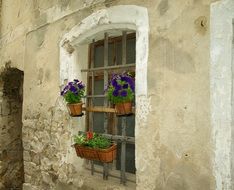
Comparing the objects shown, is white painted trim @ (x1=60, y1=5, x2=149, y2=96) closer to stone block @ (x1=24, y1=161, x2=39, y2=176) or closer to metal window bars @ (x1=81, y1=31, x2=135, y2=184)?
metal window bars @ (x1=81, y1=31, x2=135, y2=184)

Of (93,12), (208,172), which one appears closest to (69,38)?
(93,12)

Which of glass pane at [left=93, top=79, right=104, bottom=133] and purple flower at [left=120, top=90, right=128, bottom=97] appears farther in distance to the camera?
glass pane at [left=93, top=79, right=104, bottom=133]

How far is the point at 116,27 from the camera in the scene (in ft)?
8.86

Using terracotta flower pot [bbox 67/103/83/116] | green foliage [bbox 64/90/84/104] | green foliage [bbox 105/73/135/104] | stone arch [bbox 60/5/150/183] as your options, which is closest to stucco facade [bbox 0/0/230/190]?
stone arch [bbox 60/5/150/183]

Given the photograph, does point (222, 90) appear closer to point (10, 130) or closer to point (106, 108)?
point (106, 108)

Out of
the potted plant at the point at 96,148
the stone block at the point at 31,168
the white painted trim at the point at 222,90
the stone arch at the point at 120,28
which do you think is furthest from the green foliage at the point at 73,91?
the white painted trim at the point at 222,90

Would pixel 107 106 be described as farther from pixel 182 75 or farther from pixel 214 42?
pixel 214 42

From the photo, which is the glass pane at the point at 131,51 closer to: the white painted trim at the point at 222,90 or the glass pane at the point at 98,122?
the glass pane at the point at 98,122

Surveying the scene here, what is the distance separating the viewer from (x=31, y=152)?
12.1 feet

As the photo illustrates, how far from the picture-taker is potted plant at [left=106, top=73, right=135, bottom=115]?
8.05ft

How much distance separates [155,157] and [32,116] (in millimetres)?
2137

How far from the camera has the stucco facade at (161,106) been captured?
1.96 meters

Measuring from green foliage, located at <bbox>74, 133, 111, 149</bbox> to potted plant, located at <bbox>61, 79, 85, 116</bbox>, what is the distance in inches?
11.8

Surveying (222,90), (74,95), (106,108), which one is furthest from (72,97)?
(222,90)
